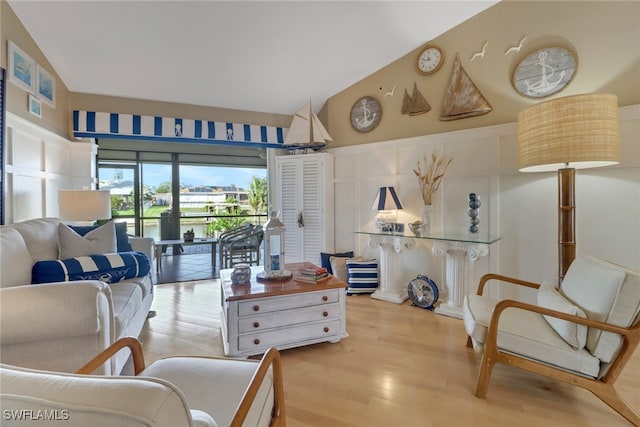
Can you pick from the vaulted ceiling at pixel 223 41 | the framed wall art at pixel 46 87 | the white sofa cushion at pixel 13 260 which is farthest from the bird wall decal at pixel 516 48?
the framed wall art at pixel 46 87

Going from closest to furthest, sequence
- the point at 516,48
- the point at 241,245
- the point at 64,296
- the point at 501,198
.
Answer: the point at 64,296 → the point at 516,48 → the point at 501,198 → the point at 241,245

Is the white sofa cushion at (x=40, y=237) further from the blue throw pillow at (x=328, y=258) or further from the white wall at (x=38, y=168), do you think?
the blue throw pillow at (x=328, y=258)

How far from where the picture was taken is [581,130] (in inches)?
78.9

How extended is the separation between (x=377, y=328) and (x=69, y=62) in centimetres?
422

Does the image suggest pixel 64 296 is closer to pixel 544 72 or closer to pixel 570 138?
pixel 570 138

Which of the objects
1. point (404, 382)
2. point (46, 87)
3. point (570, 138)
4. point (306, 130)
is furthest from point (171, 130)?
point (570, 138)

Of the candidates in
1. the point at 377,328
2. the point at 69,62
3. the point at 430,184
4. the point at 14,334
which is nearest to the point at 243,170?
the point at 69,62

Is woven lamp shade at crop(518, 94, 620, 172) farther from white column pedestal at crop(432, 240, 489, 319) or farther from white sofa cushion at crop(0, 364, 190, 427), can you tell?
white sofa cushion at crop(0, 364, 190, 427)

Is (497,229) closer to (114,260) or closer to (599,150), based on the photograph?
(599,150)

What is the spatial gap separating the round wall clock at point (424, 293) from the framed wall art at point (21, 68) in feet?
13.7

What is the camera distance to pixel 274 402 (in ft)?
3.86

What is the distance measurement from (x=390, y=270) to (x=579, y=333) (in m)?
1.95

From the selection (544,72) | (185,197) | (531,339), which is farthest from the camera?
(185,197)

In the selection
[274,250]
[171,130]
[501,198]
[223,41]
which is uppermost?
[223,41]
